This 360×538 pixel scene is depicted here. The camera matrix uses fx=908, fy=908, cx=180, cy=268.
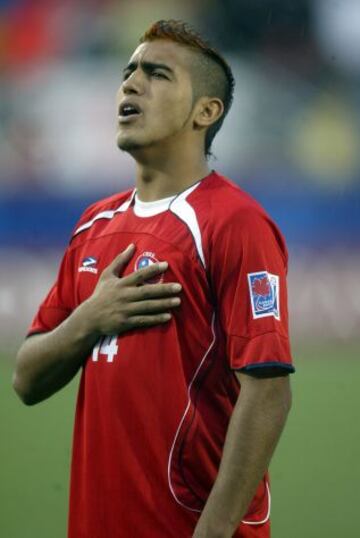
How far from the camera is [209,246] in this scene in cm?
134

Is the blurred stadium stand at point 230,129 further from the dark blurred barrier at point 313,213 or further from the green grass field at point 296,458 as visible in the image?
the green grass field at point 296,458

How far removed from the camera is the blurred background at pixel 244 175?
243cm

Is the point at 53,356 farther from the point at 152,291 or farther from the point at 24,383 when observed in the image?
the point at 152,291

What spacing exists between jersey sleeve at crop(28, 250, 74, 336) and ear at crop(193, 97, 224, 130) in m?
0.32

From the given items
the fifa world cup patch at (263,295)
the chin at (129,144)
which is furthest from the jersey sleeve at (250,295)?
the chin at (129,144)

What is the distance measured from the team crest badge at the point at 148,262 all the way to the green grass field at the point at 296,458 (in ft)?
3.80

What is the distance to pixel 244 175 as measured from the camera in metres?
2.52

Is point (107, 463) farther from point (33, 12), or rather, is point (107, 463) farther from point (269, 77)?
point (33, 12)

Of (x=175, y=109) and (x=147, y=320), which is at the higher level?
(x=175, y=109)

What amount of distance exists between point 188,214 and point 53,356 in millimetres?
314

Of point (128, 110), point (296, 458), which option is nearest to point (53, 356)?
point (128, 110)

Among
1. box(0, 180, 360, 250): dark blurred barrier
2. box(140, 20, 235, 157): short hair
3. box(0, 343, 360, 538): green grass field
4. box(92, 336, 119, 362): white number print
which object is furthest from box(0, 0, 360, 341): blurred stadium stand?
box(92, 336, 119, 362): white number print

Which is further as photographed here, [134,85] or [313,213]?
[313,213]

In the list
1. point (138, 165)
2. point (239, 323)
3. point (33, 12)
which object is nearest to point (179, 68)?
point (138, 165)
